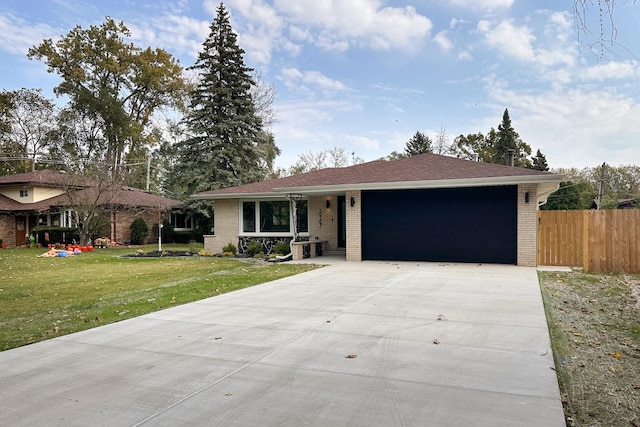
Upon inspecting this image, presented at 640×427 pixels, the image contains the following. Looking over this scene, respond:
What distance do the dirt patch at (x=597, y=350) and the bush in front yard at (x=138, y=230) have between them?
22.9m

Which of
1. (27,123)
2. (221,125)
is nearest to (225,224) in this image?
(221,125)

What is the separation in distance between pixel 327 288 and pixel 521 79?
1208cm

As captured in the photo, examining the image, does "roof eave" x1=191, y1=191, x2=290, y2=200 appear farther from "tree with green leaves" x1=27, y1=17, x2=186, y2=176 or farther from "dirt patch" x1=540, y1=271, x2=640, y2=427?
"tree with green leaves" x1=27, y1=17, x2=186, y2=176

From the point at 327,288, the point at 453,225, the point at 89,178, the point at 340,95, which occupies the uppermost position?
the point at 340,95

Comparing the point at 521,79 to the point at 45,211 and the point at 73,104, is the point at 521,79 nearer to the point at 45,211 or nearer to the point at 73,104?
the point at 45,211

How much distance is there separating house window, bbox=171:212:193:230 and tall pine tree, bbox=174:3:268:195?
2955mm

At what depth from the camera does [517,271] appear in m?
10.5

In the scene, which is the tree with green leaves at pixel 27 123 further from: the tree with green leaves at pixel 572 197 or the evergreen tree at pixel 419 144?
the tree with green leaves at pixel 572 197

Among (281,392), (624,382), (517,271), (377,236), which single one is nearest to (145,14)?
(377,236)

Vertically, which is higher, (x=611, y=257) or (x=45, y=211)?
(x=45, y=211)

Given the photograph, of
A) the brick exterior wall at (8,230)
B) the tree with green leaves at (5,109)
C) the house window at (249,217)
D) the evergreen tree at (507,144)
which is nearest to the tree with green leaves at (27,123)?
the tree with green leaves at (5,109)

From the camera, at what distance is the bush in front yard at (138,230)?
2533 cm

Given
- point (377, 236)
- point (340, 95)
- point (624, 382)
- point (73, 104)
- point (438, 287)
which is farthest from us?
point (73, 104)

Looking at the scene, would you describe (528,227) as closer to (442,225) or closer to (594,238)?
(594,238)
